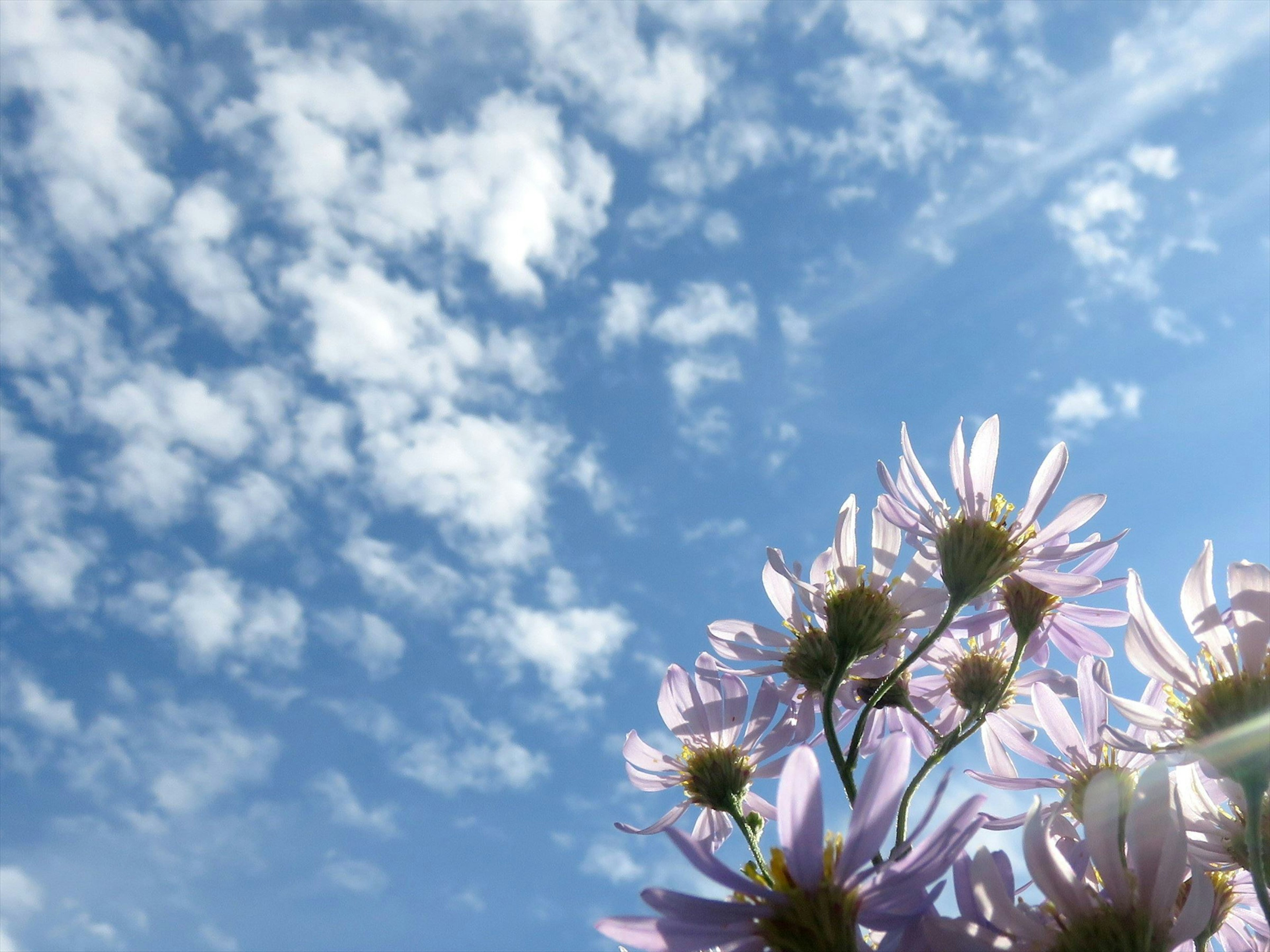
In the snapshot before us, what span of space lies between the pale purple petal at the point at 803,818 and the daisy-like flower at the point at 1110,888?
0.28 metres

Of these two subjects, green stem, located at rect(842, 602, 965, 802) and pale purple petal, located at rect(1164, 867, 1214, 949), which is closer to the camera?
pale purple petal, located at rect(1164, 867, 1214, 949)

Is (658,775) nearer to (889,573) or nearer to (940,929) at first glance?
(889,573)

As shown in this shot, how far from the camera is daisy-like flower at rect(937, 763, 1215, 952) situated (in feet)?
5.87

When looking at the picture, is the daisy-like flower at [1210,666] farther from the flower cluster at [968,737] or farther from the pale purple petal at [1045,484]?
the pale purple petal at [1045,484]

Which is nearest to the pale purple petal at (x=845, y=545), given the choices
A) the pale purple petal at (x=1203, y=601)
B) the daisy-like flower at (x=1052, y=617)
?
the daisy-like flower at (x=1052, y=617)

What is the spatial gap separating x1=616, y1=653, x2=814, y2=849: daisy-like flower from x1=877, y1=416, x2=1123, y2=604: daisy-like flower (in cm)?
73

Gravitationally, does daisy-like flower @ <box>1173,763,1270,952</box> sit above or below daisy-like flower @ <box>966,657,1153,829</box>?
below

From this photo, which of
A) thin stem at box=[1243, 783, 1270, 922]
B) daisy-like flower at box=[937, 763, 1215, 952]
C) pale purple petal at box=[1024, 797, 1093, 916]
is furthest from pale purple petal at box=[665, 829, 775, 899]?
thin stem at box=[1243, 783, 1270, 922]

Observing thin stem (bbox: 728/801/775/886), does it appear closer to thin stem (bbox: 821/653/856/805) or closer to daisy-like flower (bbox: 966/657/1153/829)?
thin stem (bbox: 821/653/856/805)

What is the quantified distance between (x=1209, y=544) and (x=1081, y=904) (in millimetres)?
945

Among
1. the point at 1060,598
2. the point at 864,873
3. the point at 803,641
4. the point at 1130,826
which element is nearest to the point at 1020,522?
the point at 1060,598

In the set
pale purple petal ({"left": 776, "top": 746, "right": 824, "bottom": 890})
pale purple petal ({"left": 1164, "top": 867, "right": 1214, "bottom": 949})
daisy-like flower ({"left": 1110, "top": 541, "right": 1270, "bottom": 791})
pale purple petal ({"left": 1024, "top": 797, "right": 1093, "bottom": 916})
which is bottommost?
pale purple petal ({"left": 1164, "top": 867, "right": 1214, "bottom": 949})

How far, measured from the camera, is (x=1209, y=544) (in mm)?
2297

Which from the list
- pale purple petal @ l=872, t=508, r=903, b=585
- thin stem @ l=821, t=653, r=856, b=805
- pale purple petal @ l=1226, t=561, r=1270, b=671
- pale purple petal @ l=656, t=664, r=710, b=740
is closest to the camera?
pale purple petal @ l=1226, t=561, r=1270, b=671
